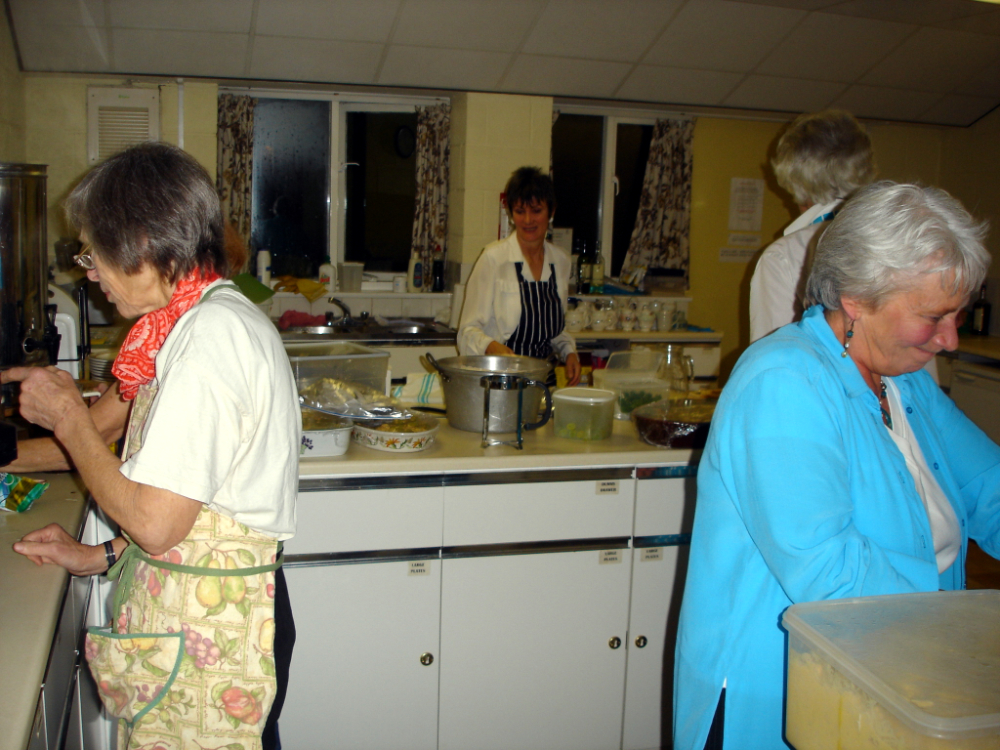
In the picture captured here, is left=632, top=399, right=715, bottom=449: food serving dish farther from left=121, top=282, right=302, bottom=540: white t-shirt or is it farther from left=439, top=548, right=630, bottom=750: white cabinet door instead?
left=121, top=282, right=302, bottom=540: white t-shirt

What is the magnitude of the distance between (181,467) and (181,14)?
145 inches

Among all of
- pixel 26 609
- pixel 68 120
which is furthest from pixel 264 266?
pixel 26 609

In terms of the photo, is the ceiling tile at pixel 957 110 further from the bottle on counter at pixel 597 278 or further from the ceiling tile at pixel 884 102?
the bottle on counter at pixel 597 278

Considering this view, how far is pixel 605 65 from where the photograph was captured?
4.79m

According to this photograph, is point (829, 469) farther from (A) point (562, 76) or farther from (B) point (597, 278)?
(B) point (597, 278)

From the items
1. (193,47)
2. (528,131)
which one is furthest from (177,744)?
(528,131)

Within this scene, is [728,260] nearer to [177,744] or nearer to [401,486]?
[401,486]

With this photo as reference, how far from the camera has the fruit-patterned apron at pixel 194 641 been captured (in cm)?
136

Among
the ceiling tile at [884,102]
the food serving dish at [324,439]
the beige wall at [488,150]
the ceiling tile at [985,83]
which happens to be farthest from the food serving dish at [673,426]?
the ceiling tile at [985,83]

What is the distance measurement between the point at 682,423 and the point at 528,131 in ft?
10.0

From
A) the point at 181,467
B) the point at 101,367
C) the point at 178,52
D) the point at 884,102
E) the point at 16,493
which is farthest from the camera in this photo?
the point at 884,102

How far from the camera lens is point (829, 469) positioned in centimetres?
120

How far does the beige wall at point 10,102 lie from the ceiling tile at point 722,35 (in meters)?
3.44

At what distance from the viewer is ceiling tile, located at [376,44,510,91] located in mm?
4523
